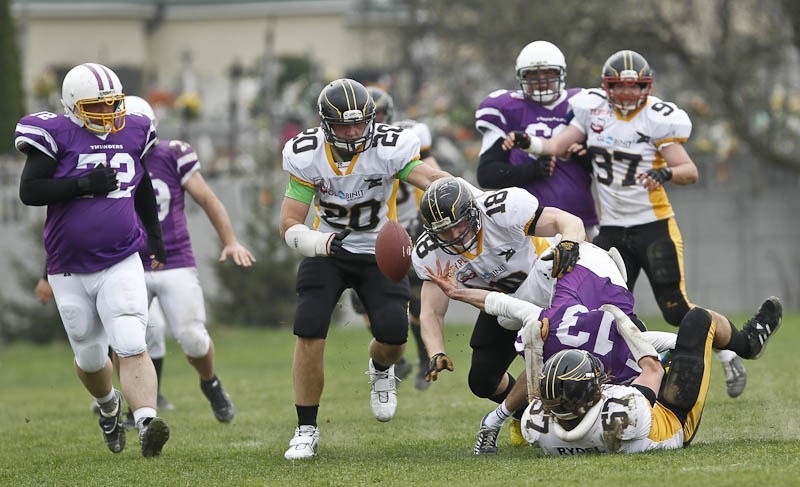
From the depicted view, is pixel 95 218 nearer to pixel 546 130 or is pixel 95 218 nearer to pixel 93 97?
pixel 93 97

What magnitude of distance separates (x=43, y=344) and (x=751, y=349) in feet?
35.3

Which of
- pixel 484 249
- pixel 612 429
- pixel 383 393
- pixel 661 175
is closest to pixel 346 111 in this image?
pixel 484 249

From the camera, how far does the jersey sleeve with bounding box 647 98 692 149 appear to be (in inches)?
294

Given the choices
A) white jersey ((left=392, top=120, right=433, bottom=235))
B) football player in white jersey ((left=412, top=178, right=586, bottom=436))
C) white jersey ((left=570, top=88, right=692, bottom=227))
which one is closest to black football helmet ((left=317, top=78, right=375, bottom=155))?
football player in white jersey ((left=412, top=178, right=586, bottom=436))

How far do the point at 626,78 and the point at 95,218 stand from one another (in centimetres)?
303

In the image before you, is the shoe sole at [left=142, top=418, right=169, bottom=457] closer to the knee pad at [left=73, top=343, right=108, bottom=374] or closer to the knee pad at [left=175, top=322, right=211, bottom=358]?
the knee pad at [left=73, top=343, right=108, bottom=374]

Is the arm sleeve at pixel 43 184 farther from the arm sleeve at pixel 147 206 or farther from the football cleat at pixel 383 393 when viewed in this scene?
the football cleat at pixel 383 393

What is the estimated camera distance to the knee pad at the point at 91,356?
6641 millimetres

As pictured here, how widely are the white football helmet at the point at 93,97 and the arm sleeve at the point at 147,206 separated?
44 centimetres

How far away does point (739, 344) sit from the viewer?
20.5 feet

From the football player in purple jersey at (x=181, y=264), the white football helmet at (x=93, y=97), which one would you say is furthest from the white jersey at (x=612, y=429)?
the football player in purple jersey at (x=181, y=264)

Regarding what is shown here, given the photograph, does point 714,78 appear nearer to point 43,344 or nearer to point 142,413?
point 43,344

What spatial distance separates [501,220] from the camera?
20.0 feet

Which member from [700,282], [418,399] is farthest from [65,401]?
[700,282]
